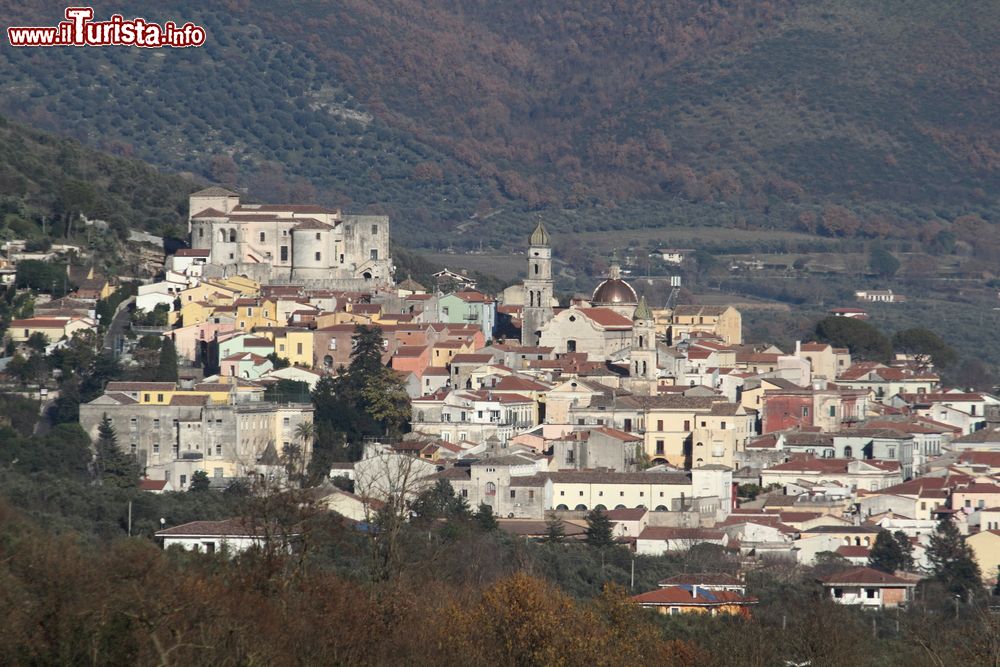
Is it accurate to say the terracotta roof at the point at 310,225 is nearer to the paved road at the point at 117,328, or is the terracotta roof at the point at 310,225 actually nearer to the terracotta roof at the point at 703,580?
the paved road at the point at 117,328

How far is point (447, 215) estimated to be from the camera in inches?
6624

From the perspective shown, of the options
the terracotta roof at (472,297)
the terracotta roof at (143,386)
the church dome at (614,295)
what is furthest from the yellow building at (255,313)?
the church dome at (614,295)

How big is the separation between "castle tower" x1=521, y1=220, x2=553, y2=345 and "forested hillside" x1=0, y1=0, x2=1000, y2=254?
8324 cm

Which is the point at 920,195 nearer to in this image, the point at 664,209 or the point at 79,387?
the point at 664,209

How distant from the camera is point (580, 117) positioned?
632 ft

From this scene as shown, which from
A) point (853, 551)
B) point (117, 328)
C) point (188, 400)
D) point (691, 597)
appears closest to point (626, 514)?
point (853, 551)

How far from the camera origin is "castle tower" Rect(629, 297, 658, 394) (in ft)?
215

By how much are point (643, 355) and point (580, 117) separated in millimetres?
127223

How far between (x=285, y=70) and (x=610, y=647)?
15459 centimetres

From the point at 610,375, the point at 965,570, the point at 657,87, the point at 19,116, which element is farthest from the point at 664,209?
the point at 965,570

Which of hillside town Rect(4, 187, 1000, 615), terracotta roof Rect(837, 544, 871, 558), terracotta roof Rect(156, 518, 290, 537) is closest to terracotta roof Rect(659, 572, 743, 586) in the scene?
hillside town Rect(4, 187, 1000, 615)

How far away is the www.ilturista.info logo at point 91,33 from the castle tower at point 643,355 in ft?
137

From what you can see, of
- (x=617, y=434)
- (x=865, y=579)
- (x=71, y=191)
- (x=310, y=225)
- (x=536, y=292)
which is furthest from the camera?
(x=71, y=191)

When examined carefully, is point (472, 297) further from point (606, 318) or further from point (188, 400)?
point (188, 400)
